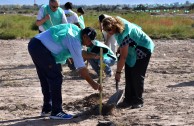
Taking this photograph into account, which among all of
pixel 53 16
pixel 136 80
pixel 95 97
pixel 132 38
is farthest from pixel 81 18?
pixel 132 38

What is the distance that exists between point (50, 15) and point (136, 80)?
285 cm

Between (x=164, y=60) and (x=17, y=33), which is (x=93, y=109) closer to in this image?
(x=164, y=60)

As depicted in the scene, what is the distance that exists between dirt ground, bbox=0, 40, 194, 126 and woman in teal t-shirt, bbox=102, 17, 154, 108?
0.32m

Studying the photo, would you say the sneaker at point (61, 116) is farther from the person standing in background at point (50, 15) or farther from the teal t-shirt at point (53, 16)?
the teal t-shirt at point (53, 16)

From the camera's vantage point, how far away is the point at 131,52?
7.21 m

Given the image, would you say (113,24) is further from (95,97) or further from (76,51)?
(95,97)

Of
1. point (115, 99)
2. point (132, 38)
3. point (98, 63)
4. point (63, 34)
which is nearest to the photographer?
point (63, 34)

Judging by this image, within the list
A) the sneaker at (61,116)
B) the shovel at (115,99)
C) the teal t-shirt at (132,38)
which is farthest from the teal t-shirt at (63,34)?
the shovel at (115,99)

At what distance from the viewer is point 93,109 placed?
7.08m

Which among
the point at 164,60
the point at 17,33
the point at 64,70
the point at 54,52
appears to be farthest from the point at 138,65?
the point at 17,33

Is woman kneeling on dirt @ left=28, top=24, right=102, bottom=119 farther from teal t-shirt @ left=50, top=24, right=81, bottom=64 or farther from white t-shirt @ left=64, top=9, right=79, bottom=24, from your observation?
white t-shirt @ left=64, top=9, right=79, bottom=24

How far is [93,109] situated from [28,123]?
1032 millimetres

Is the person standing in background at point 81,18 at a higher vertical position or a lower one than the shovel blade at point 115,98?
higher

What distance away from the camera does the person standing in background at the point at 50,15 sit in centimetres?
932
